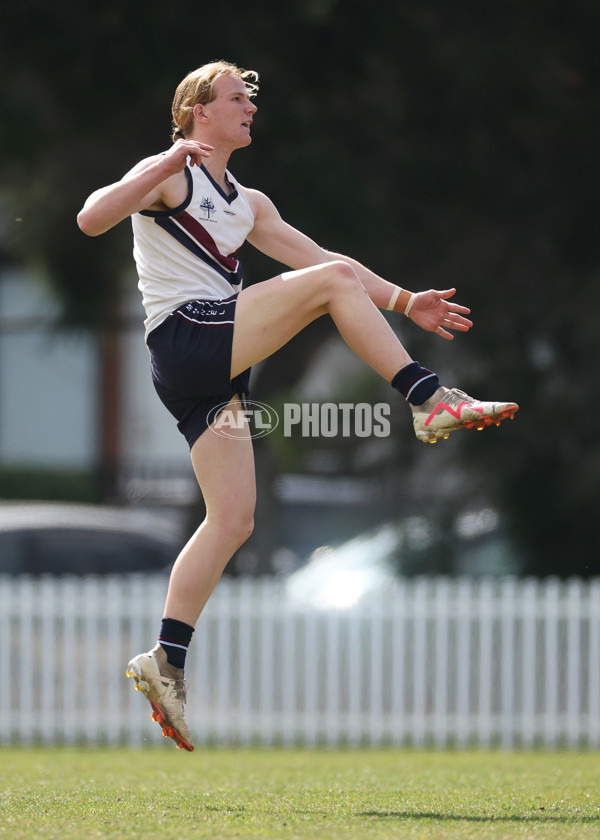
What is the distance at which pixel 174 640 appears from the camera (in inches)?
173

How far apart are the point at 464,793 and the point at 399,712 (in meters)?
5.19

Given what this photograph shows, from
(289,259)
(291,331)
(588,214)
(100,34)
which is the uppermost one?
(100,34)

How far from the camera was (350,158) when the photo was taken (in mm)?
10500

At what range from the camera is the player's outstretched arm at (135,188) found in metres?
3.84

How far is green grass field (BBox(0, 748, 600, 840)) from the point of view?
3.52 m

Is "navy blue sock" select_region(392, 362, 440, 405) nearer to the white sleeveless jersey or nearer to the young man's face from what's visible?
the white sleeveless jersey

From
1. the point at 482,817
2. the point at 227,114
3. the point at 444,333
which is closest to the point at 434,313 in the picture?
the point at 444,333

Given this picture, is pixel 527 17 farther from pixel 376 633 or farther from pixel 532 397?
pixel 376 633

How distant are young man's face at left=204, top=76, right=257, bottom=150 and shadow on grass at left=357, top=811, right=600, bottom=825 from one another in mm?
2289

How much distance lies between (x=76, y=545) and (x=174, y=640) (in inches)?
315

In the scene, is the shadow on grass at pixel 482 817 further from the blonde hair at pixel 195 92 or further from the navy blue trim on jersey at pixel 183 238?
the blonde hair at pixel 195 92

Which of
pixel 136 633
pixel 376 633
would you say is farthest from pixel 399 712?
pixel 136 633

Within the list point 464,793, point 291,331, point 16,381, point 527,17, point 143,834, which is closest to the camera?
point 143,834

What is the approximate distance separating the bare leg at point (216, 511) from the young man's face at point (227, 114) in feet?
3.07
